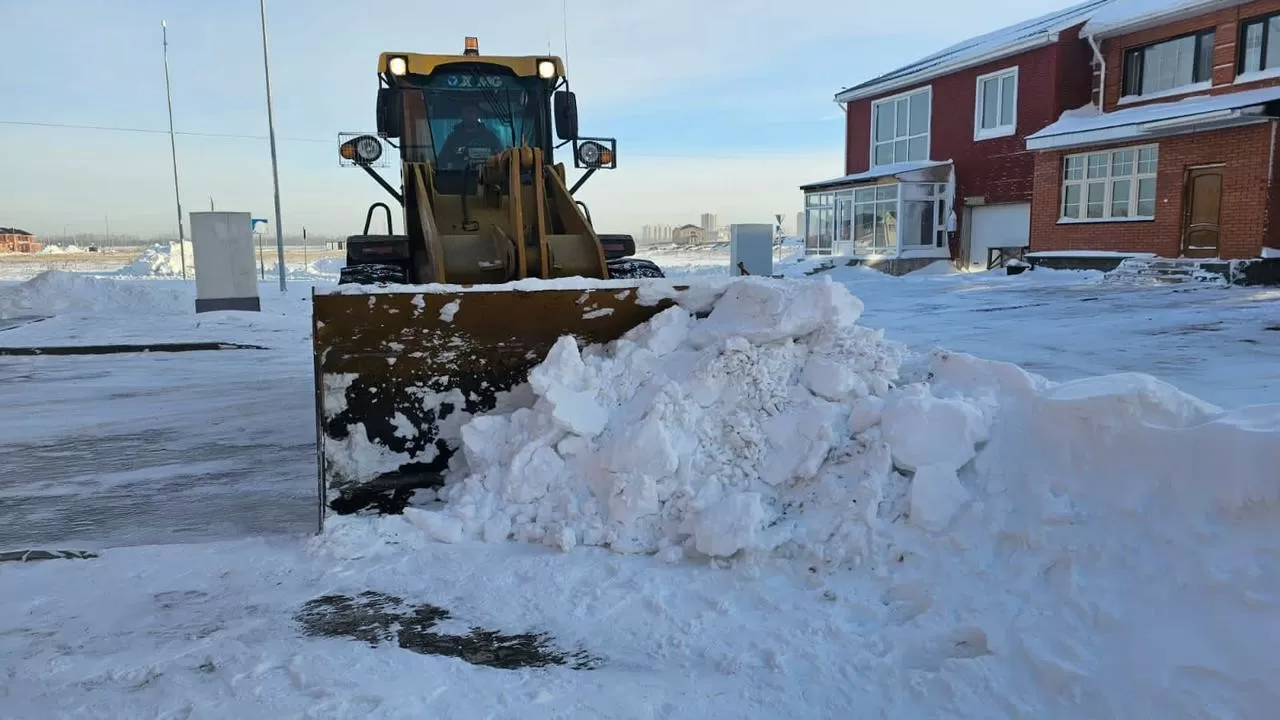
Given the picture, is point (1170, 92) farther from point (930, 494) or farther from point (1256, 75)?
point (930, 494)

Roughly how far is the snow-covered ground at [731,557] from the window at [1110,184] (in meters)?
14.7

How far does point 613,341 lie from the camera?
435cm

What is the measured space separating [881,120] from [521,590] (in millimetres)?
25042

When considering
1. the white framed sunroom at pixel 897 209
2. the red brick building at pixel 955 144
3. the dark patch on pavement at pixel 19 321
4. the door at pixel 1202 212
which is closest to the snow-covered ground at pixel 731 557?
the dark patch on pavement at pixel 19 321

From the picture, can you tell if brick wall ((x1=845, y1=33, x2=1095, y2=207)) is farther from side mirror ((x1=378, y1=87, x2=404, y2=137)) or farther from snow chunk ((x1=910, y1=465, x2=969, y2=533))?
snow chunk ((x1=910, y1=465, x2=969, y2=533))

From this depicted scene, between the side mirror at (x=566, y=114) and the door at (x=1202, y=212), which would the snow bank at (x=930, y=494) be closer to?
the side mirror at (x=566, y=114)

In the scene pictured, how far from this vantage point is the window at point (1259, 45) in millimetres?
15396

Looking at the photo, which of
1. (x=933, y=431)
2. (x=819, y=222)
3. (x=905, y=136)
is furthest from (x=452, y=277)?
(x=819, y=222)

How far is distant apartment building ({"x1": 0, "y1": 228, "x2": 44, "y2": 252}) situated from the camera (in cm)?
5941

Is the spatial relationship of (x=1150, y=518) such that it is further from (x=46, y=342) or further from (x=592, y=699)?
(x=46, y=342)

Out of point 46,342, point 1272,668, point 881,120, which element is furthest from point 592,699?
point 881,120

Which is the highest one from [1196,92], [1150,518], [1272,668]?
[1196,92]

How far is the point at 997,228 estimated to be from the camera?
21875 millimetres

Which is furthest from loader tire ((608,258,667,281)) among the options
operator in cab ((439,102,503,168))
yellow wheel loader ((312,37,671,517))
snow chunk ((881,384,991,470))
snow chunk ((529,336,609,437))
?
snow chunk ((881,384,991,470))
